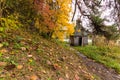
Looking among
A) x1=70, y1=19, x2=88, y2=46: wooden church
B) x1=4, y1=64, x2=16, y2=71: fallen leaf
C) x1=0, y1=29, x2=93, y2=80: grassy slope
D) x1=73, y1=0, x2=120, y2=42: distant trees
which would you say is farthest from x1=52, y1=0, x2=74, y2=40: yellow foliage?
x1=70, y1=19, x2=88, y2=46: wooden church

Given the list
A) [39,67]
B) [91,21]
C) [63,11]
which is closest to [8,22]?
[39,67]

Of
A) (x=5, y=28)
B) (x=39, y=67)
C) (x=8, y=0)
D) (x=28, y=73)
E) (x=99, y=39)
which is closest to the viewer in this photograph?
(x=28, y=73)

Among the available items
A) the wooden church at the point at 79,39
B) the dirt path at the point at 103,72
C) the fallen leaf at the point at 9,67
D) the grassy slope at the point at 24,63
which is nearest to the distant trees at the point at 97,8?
the dirt path at the point at 103,72

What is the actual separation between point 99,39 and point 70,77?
42.8 ft

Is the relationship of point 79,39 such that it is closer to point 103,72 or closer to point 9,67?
point 103,72

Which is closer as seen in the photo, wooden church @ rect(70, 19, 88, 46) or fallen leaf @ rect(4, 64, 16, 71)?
fallen leaf @ rect(4, 64, 16, 71)

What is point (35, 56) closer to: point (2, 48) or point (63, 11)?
point (2, 48)

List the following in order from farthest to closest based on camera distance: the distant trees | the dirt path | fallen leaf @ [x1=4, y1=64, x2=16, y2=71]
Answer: the distant trees
the dirt path
fallen leaf @ [x1=4, y1=64, x2=16, y2=71]

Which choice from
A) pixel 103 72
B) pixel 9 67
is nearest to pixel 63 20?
pixel 103 72

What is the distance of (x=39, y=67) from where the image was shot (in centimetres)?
407

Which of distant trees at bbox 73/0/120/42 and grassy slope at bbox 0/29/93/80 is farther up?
distant trees at bbox 73/0/120/42

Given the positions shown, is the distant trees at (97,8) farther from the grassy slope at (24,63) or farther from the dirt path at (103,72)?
the grassy slope at (24,63)

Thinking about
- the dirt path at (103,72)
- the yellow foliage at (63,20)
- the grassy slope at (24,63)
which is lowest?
the dirt path at (103,72)

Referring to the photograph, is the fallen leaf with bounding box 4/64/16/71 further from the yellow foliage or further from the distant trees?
the distant trees
